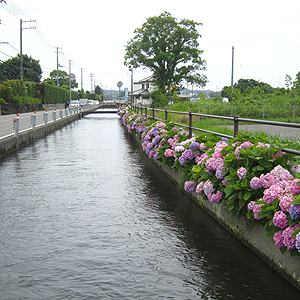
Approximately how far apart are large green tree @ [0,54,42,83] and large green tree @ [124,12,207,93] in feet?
94.0

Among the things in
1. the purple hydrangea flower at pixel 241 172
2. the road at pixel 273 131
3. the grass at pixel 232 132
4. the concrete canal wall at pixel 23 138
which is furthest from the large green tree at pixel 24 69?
the purple hydrangea flower at pixel 241 172

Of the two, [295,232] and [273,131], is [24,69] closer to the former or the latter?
[273,131]

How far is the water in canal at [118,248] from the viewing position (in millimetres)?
4035

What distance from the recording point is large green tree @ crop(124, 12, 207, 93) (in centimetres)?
7175

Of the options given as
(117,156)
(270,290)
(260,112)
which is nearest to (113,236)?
(270,290)

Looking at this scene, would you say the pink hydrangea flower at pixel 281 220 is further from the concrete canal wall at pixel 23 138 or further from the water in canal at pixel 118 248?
the concrete canal wall at pixel 23 138

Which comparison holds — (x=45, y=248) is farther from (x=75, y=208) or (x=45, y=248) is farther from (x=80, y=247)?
(x=75, y=208)

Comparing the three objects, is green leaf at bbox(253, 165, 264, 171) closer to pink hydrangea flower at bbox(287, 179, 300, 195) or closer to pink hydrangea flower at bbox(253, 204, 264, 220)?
pink hydrangea flower at bbox(253, 204, 264, 220)

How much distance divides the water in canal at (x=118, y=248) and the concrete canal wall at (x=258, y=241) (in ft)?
0.28

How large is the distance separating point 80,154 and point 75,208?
25.5ft

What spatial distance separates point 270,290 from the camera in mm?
4023

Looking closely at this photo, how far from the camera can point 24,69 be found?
96.2 metres

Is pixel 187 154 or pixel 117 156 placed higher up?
pixel 187 154

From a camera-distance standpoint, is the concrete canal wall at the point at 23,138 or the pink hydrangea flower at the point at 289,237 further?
the concrete canal wall at the point at 23,138
